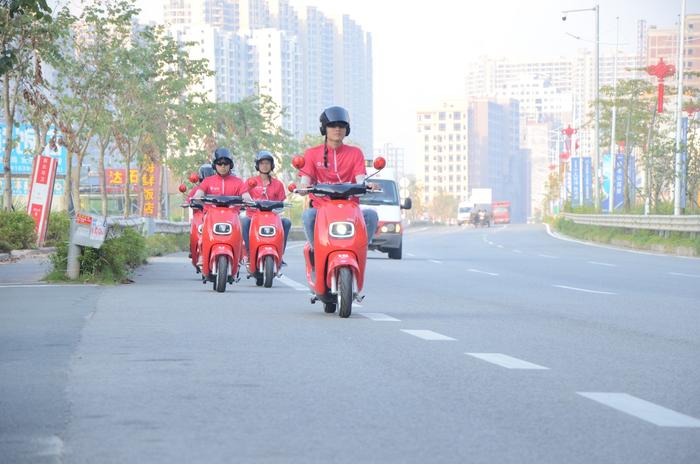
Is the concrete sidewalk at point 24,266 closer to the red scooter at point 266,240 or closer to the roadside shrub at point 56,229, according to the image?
the red scooter at point 266,240

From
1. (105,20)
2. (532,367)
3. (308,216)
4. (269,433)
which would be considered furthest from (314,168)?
(105,20)

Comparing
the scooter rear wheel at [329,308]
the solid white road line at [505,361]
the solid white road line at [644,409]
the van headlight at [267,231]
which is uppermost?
the van headlight at [267,231]

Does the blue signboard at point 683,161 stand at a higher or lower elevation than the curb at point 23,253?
higher

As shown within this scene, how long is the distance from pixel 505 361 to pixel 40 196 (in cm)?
2530

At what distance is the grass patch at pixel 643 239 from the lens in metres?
36.4

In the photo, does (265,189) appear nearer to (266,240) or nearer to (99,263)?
(266,240)

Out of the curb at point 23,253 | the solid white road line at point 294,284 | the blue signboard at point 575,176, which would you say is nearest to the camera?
the solid white road line at point 294,284

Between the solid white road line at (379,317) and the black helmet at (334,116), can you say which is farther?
the black helmet at (334,116)

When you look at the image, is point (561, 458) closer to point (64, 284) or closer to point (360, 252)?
point (360, 252)

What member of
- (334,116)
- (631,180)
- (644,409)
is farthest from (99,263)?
(631,180)

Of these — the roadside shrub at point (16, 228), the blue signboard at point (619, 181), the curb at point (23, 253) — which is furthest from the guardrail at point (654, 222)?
the blue signboard at point (619, 181)

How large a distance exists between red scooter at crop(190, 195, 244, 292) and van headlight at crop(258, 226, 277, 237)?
0.56 meters

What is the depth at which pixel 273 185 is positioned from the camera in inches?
731

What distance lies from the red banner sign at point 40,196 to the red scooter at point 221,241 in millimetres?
15603
